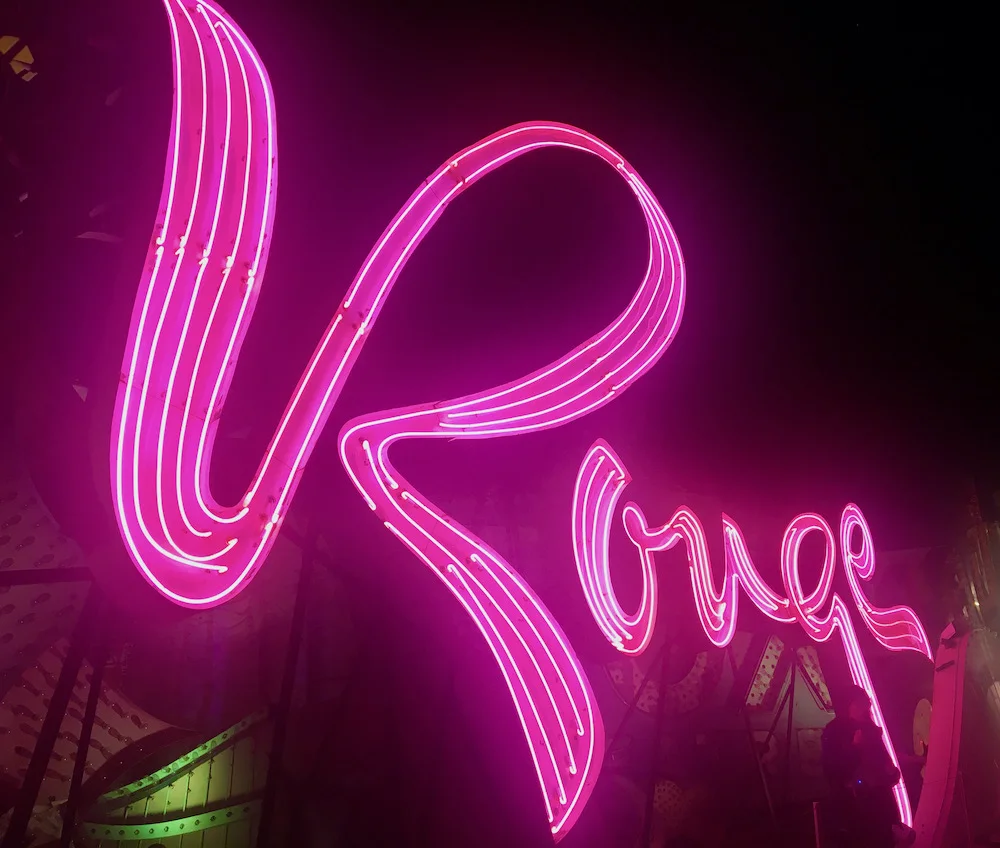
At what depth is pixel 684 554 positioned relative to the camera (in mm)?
6645

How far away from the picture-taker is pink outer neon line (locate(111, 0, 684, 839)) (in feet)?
9.99

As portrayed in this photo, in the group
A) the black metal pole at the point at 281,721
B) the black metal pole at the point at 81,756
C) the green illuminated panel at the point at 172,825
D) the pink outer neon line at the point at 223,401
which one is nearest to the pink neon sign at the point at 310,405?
the pink outer neon line at the point at 223,401

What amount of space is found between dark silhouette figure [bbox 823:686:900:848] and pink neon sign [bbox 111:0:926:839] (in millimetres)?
2081

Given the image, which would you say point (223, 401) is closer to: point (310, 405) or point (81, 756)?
point (310, 405)

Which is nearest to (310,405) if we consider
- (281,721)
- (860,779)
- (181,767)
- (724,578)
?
(281,721)

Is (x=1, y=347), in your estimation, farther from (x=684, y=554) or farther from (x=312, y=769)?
(x=684, y=554)

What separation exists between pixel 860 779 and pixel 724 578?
2328mm

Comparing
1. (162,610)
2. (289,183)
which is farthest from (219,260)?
(289,183)

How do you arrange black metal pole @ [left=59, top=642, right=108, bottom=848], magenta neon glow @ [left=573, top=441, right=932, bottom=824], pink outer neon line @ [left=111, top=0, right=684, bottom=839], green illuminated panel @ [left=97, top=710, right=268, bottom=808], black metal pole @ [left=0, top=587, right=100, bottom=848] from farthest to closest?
magenta neon glow @ [left=573, top=441, right=932, bottom=824], green illuminated panel @ [left=97, top=710, right=268, bottom=808], black metal pole @ [left=59, top=642, right=108, bottom=848], black metal pole @ [left=0, top=587, right=100, bottom=848], pink outer neon line @ [left=111, top=0, right=684, bottom=839]

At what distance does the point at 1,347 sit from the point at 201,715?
2.93 meters

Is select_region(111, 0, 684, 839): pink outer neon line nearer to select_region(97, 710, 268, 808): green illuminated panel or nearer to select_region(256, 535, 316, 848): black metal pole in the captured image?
select_region(256, 535, 316, 848): black metal pole

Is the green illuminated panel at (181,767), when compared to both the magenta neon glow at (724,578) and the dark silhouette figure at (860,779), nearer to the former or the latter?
the magenta neon glow at (724,578)

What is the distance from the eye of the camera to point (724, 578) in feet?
21.7

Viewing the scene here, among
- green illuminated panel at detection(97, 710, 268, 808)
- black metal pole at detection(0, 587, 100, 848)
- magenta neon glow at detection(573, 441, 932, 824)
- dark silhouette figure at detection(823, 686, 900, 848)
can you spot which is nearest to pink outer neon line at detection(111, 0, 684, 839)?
magenta neon glow at detection(573, 441, 932, 824)
